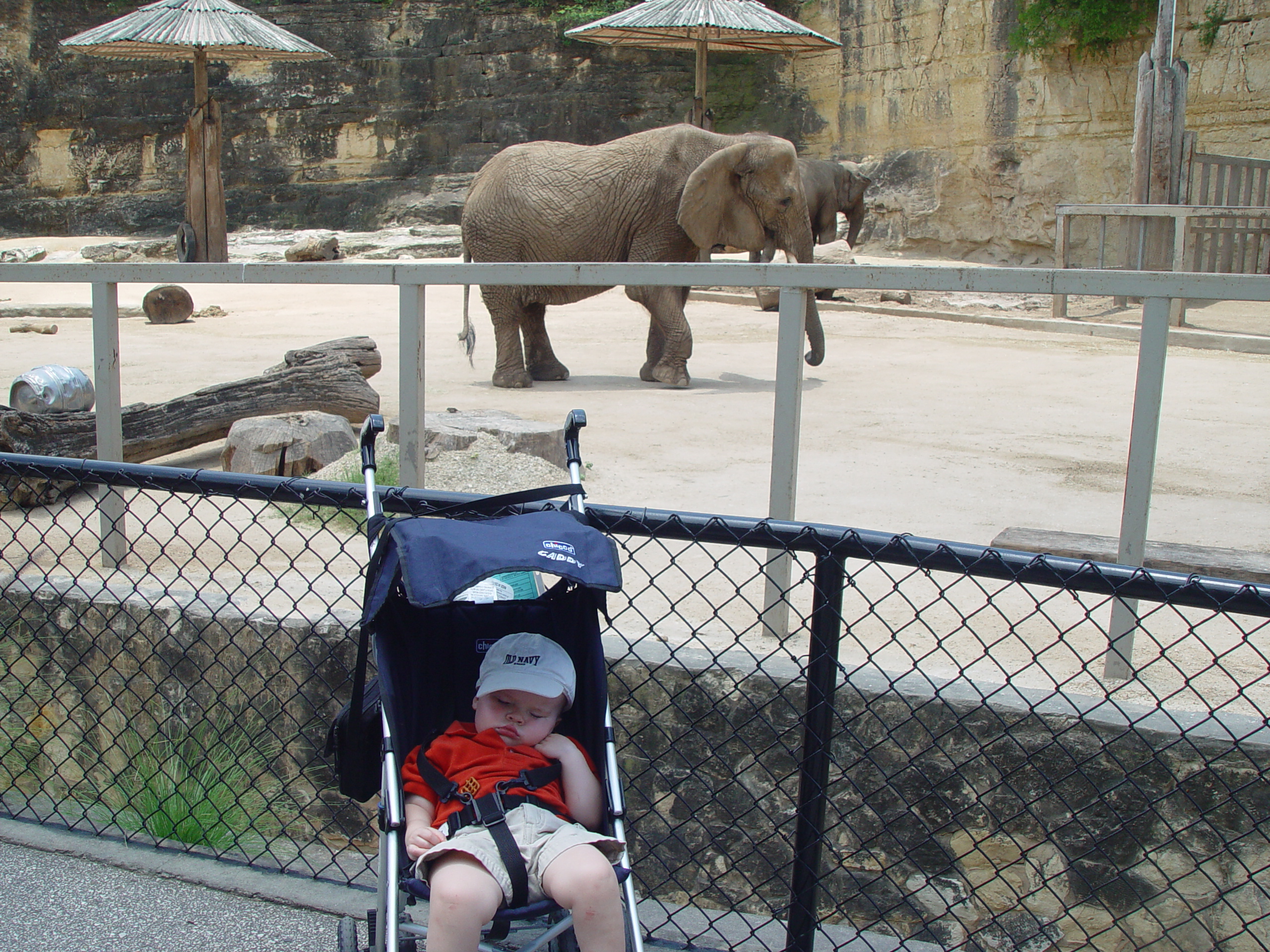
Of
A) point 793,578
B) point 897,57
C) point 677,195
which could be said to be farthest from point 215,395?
point 897,57

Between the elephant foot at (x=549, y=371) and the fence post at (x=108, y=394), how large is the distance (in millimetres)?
5024

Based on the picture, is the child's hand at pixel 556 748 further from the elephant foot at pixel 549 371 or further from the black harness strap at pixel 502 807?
the elephant foot at pixel 549 371

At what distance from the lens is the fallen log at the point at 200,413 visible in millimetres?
5215

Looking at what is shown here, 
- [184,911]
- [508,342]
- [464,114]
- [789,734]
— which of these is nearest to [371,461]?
[184,911]

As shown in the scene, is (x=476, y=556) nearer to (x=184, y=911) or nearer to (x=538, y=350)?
(x=184, y=911)

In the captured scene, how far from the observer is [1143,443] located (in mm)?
2816

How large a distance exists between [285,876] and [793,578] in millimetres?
1880

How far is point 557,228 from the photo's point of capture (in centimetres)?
906

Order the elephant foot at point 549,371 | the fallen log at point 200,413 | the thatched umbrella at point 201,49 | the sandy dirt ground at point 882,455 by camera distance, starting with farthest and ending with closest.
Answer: the thatched umbrella at point 201,49, the elephant foot at point 549,371, the fallen log at point 200,413, the sandy dirt ground at point 882,455

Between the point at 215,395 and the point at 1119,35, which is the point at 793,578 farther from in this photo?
the point at 1119,35

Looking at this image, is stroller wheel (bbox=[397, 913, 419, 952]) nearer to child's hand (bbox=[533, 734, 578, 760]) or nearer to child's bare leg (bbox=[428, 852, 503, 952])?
child's bare leg (bbox=[428, 852, 503, 952])

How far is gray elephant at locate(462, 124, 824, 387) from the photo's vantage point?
27.5ft

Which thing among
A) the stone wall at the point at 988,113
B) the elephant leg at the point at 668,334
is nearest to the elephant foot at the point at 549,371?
the elephant leg at the point at 668,334

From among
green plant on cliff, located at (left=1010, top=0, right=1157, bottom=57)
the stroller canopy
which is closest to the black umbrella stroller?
the stroller canopy
